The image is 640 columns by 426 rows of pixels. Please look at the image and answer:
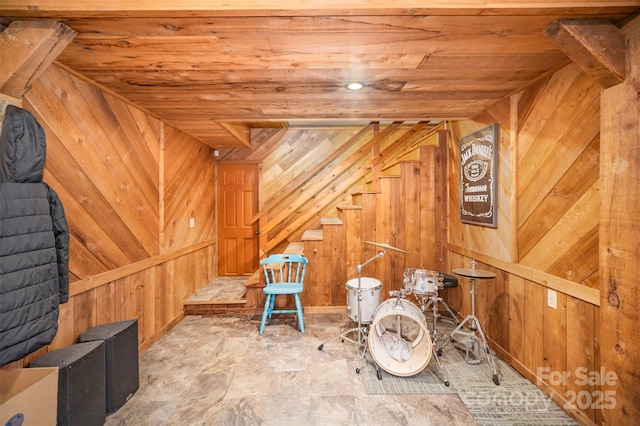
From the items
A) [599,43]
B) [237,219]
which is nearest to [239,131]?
[237,219]

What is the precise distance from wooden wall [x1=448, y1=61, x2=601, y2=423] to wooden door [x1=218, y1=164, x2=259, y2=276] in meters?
3.52

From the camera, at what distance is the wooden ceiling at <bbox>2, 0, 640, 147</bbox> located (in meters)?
1.28

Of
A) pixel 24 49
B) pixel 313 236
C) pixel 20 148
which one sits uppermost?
pixel 24 49

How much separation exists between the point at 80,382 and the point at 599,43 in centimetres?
329

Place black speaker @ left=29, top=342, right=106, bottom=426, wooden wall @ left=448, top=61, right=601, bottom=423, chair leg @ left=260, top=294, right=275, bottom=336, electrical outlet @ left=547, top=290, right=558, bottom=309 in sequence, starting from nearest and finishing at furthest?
1. black speaker @ left=29, top=342, right=106, bottom=426
2. wooden wall @ left=448, top=61, right=601, bottom=423
3. electrical outlet @ left=547, top=290, right=558, bottom=309
4. chair leg @ left=260, top=294, right=275, bottom=336

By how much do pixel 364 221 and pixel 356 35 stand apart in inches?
101

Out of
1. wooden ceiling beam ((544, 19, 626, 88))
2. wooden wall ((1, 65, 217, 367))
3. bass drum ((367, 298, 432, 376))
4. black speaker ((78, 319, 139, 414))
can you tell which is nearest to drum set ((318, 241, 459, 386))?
bass drum ((367, 298, 432, 376))

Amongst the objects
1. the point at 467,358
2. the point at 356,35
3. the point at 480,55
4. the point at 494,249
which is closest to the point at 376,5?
the point at 356,35

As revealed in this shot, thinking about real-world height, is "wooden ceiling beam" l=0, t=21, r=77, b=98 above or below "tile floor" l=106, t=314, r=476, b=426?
above

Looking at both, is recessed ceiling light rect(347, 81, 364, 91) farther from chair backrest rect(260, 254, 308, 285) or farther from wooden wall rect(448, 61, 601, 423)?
chair backrest rect(260, 254, 308, 285)

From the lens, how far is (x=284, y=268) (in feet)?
12.6

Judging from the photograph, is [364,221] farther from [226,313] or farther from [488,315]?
[226,313]

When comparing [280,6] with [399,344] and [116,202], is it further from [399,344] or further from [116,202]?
[399,344]

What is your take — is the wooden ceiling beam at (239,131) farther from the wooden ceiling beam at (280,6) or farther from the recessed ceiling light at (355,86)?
the wooden ceiling beam at (280,6)
